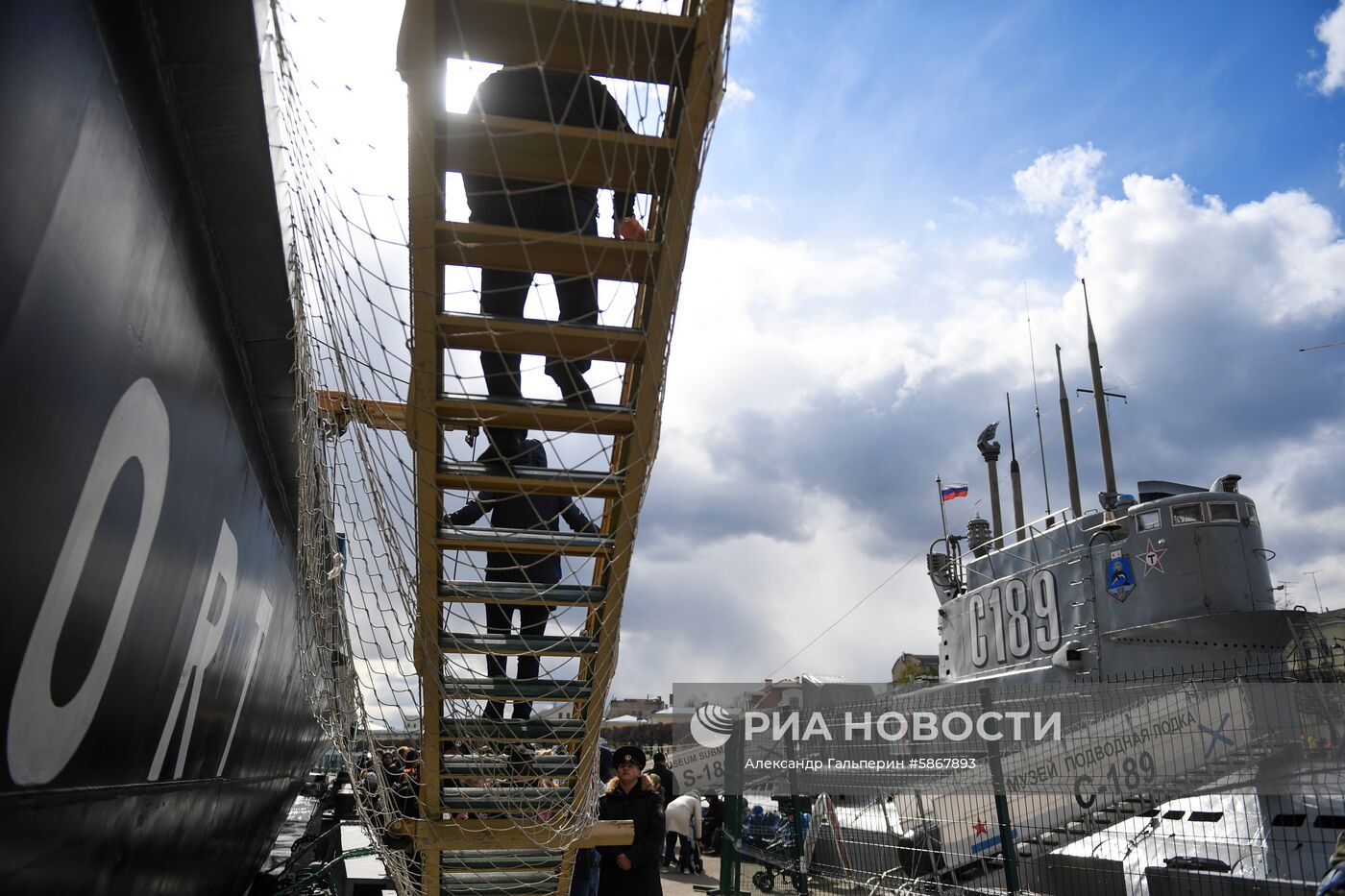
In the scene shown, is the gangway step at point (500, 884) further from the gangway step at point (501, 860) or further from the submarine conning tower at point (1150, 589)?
the submarine conning tower at point (1150, 589)

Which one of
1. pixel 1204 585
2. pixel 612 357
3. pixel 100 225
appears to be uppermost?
pixel 1204 585

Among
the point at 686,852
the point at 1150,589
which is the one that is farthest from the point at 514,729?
the point at 1150,589

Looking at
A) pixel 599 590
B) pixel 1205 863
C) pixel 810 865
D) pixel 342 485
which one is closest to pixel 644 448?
pixel 599 590

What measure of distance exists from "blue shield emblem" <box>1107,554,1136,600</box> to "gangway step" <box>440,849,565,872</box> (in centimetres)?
1008

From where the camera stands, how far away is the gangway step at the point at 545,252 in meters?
2.82

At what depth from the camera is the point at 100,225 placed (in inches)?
79.3

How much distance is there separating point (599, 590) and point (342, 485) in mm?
1461

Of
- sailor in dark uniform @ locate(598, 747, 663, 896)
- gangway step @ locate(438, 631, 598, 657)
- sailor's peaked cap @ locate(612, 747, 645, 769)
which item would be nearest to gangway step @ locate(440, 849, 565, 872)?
sailor in dark uniform @ locate(598, 747, 663, 896)

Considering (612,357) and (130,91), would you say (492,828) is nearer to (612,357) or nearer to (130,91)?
(612,357)

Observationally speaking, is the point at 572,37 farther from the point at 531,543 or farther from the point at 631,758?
the point at 631,758

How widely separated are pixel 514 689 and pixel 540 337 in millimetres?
1608

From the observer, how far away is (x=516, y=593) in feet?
11.9

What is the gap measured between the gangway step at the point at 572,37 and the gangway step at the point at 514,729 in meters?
2.64

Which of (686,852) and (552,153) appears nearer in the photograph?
(552,153)
